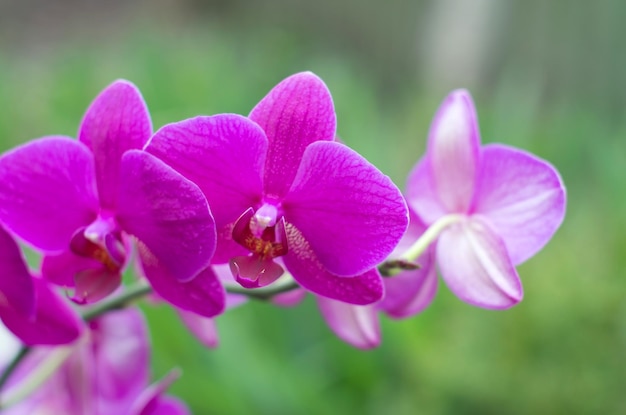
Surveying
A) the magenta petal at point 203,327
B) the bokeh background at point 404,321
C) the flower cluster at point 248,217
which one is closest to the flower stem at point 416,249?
the flower cluster at point 248,217

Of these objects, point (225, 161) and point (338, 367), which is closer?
point (225, 161)

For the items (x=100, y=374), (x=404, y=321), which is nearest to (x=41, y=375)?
(x=100, y=374)

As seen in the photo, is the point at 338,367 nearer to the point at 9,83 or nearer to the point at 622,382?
the point at 622,382

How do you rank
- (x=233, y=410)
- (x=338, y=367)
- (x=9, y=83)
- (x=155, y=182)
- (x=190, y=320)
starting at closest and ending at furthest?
(x=155, y=182) < (x=190, y=320) < (x=233, y=410) < (x=338, y=367) < (x=9, y=83)

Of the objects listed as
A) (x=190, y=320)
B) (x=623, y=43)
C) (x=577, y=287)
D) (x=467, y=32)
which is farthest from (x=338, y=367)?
(x=467, y=32)

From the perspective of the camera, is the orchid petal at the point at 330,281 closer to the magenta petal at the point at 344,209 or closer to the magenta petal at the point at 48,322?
the magenta petal at the point at 344,209

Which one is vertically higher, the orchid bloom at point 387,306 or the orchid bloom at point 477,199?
the orchid bloom at point 477,199

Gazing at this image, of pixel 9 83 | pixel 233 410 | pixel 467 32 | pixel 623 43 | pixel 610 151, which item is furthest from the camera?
pixel 467 32
